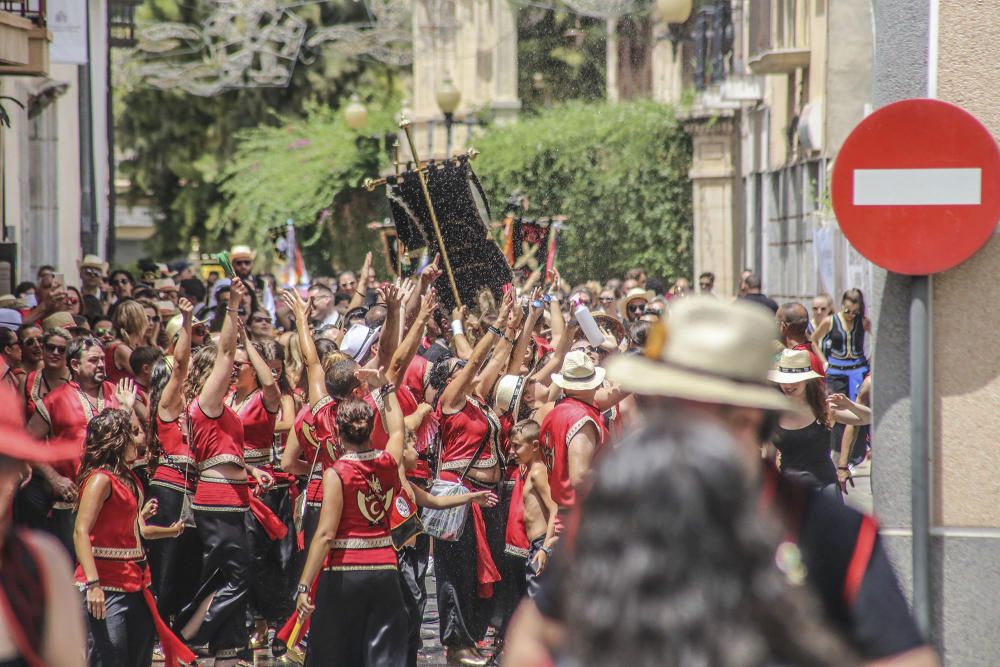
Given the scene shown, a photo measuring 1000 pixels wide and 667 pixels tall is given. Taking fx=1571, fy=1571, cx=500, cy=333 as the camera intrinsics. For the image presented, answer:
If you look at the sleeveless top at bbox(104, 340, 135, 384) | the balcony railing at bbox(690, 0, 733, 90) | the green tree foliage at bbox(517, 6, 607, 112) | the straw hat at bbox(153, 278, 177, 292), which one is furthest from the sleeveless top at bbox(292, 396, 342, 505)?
the green tree foliage at bbox(517, 6, 607, 112)

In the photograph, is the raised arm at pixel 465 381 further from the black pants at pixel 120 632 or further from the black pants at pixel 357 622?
the black pants at pixel 120 632

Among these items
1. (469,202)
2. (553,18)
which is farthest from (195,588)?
(553,18)

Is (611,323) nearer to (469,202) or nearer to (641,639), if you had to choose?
(469,202)

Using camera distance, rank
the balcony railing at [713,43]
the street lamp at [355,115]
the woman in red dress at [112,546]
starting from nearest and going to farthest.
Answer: the woman in red dress at [112,546], the balcony railing at [713,43], the street lamp at [355,115]

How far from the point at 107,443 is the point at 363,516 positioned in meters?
1.23

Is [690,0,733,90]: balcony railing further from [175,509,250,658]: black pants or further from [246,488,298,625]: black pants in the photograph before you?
[175,509,250,658]: black pants

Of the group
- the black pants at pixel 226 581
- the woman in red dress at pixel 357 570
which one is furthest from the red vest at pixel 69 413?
the woman in red dress at pixel 357 570

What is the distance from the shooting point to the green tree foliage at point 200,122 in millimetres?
42688

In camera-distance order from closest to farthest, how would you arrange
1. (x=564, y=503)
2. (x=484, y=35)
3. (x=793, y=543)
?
(x=793, y=543) → (x=564, y=503) → (x=484, y=35)

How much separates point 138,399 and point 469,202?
3.68m

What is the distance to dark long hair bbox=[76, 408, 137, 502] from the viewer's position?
7047mm

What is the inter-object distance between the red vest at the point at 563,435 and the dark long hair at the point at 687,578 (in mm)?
5551

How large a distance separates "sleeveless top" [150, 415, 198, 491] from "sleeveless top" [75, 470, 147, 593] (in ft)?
4.99

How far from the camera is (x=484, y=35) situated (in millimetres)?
34969
